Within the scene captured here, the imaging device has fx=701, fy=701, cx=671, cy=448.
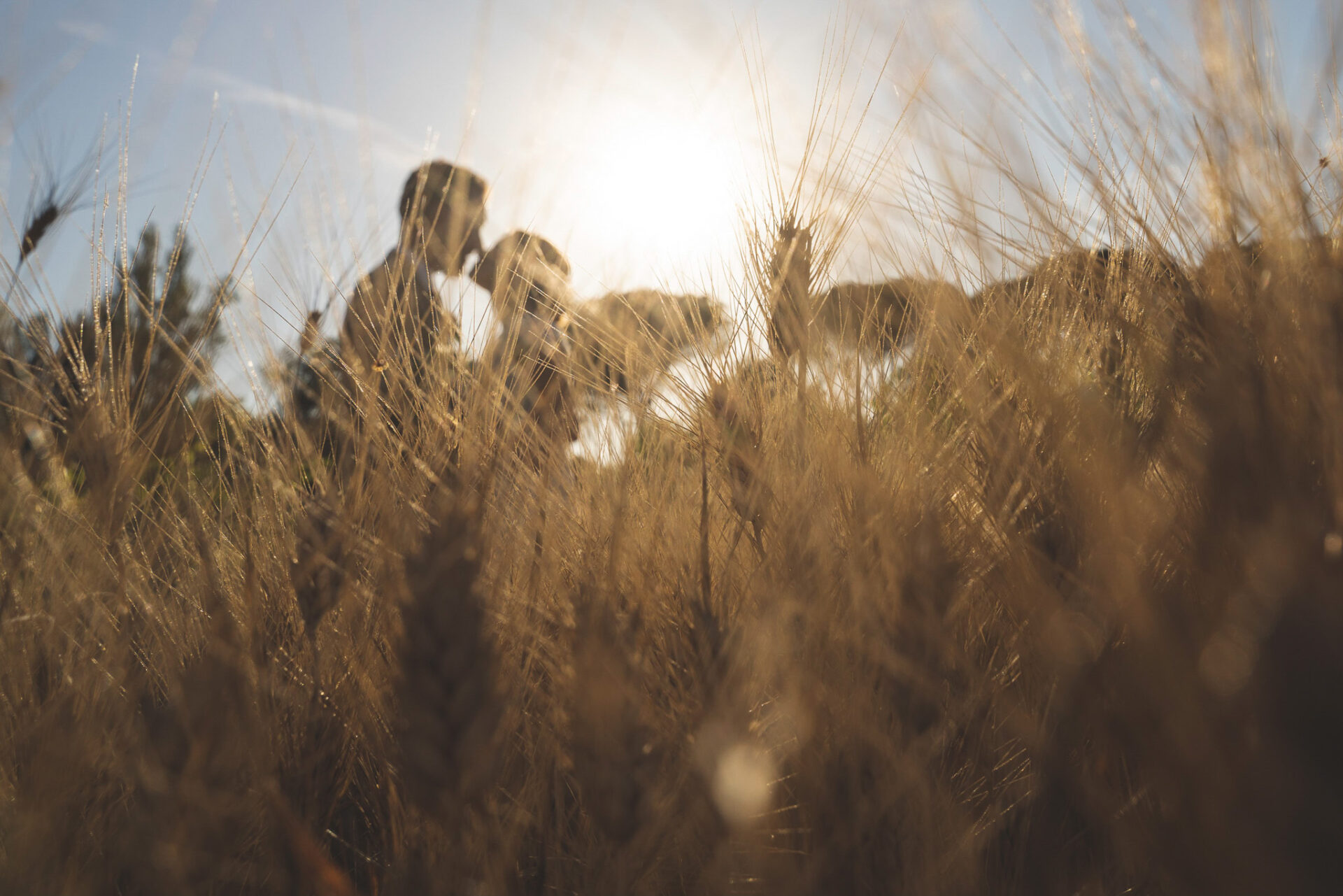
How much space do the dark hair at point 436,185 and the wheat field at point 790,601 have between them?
244 millimetres

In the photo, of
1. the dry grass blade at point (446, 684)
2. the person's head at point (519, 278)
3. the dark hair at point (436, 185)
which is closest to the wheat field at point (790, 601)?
the dry grass blade at point (446, 684)

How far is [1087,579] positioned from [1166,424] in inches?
6.9

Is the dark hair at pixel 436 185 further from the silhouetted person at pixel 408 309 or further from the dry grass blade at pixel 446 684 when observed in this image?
the dry grass blade at pixel 446 684

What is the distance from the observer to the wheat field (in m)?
0.56

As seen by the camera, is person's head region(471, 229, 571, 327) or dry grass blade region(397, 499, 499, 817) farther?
person's head region(471, 229, 571, 327)

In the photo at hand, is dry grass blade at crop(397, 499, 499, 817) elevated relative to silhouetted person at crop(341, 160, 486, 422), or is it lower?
lower

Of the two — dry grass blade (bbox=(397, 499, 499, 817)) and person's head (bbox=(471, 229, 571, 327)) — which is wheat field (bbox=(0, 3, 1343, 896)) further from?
person's head (bbox=(471, 229, 571, 327))

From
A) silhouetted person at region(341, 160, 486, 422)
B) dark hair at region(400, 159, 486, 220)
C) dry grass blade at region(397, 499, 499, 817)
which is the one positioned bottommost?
dry grass blade at region(397, 499, 499, 817)

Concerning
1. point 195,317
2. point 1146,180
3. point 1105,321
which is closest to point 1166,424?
point 1105,321

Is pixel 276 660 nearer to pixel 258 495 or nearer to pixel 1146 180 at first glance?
pixel 258 495

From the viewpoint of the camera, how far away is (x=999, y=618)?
32.3 inches

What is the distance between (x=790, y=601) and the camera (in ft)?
2.28

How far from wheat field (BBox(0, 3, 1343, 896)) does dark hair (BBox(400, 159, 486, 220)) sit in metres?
0.24

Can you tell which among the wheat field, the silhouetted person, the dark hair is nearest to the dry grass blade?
the wheat field
